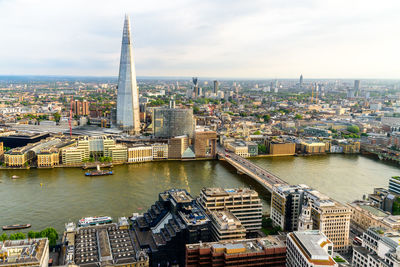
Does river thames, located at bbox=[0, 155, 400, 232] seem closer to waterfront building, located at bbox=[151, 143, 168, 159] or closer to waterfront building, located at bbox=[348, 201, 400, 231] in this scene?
waterfront building, located at bbox=[151, 143, 168, 159]

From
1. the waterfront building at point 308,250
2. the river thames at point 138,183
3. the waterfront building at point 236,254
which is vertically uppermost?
the waterfront building at point 308,250

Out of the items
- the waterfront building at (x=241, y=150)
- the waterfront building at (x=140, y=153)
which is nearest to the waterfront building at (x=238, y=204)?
the waterfront building at (x=140, y=153)

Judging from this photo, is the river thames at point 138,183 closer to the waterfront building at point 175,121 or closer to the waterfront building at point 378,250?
the waterfront building at point 175,121

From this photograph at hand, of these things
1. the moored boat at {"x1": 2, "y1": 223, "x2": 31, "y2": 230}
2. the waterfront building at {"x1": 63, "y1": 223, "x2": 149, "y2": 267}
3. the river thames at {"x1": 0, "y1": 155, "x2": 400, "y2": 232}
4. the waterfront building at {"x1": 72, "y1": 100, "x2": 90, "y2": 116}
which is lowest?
the moored boat at {"x1": 2, "y1": 223, "x2": 31, "y2": 230}

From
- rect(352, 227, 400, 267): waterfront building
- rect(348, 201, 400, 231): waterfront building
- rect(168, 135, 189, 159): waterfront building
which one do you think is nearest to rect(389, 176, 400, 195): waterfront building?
rect(348, 201, 400, 231): waterfront building

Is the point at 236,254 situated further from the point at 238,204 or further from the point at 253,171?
the point at 253,171

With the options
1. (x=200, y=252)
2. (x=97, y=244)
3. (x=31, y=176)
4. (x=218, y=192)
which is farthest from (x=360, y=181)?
(x=31, y=176)

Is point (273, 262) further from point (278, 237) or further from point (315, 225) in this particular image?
point (315, 225)
